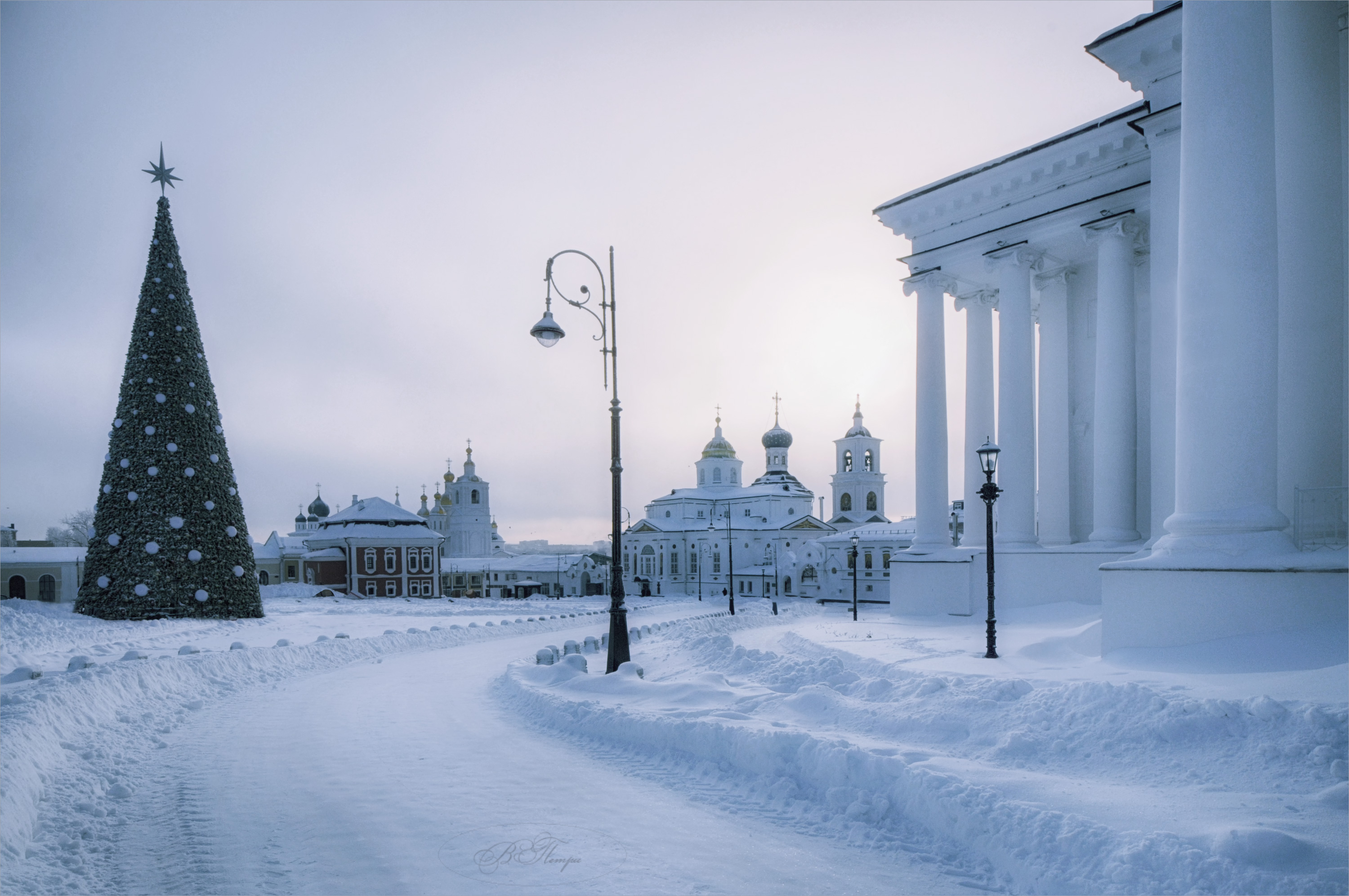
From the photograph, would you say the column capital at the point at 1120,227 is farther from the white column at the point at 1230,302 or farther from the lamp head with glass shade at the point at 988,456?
the white column at the point at 1230,302

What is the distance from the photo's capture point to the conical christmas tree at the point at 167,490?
60.5 feet

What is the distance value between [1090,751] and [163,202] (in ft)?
74.9

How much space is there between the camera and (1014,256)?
687 inches

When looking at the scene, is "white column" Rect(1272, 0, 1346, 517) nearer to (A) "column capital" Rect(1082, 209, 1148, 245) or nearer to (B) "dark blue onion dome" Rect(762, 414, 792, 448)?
(A) "column capital" Rect(1082, 209, 1148, 245)

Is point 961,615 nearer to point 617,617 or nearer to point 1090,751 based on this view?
point 617,617

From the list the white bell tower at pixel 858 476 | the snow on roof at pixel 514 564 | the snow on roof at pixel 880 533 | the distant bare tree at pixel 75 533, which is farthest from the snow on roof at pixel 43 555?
the white bell tower at pixel 858 476

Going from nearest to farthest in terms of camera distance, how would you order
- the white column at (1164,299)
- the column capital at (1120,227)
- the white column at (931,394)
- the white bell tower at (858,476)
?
the white column at (1164,299) < the column capital at (1120,227) < the white column at (931,394) < the white bell tower at (858,476)

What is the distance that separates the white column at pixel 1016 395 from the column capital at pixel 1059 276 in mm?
1779

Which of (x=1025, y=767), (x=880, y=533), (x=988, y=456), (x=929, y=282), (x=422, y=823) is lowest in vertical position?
(x=880, y=533)

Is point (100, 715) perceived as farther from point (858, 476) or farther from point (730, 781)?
point (858, 476)

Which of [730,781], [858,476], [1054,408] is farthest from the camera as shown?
[858,476]

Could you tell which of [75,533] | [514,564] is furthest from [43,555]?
[514,564]

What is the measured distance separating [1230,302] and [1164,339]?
4659mm

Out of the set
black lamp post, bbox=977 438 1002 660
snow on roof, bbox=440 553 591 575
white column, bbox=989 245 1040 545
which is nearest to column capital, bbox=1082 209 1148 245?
white column, bbox=989 245 1040 545
